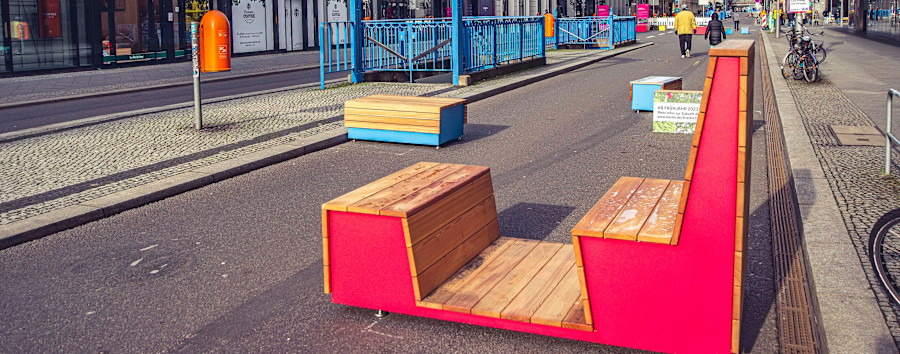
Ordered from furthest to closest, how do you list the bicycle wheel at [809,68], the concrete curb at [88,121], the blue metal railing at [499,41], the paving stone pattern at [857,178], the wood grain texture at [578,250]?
the blue metal railing at [499,41], the bicycle wheel at [809,68], the concrete curb at [88,121], the paving stone pattern at [857,178], the wood grain texture at [578,250]

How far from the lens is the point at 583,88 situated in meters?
18.1

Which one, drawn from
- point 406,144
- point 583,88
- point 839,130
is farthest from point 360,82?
point 839,130

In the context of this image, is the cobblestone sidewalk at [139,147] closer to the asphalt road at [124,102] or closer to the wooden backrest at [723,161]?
the asphalt road at [124,102]

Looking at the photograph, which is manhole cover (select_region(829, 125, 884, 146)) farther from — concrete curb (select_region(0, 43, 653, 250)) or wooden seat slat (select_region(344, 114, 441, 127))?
concrete curb (select_region(0, 43, 653, 250))

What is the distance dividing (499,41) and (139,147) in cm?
1199

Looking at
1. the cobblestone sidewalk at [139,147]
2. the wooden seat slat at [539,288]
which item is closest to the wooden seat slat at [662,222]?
the wooden seat slat at [539,288]

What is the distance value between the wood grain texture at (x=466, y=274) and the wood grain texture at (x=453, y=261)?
0.02 m

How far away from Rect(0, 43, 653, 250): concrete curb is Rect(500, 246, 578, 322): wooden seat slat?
3.80m

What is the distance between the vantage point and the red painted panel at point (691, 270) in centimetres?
375

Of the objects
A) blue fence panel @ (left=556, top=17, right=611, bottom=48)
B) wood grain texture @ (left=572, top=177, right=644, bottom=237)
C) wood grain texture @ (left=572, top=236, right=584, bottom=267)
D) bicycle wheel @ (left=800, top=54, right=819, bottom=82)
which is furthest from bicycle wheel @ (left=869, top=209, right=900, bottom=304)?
blue fence panel @ (left=556, top=17, right=611, bottom=48)

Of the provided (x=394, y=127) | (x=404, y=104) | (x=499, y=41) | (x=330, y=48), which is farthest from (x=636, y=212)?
(x=499, y=41)

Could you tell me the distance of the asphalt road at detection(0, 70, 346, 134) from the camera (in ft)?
44.8

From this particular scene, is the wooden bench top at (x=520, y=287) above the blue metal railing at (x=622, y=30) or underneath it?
underneath

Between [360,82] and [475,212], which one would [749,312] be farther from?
[360,82]
